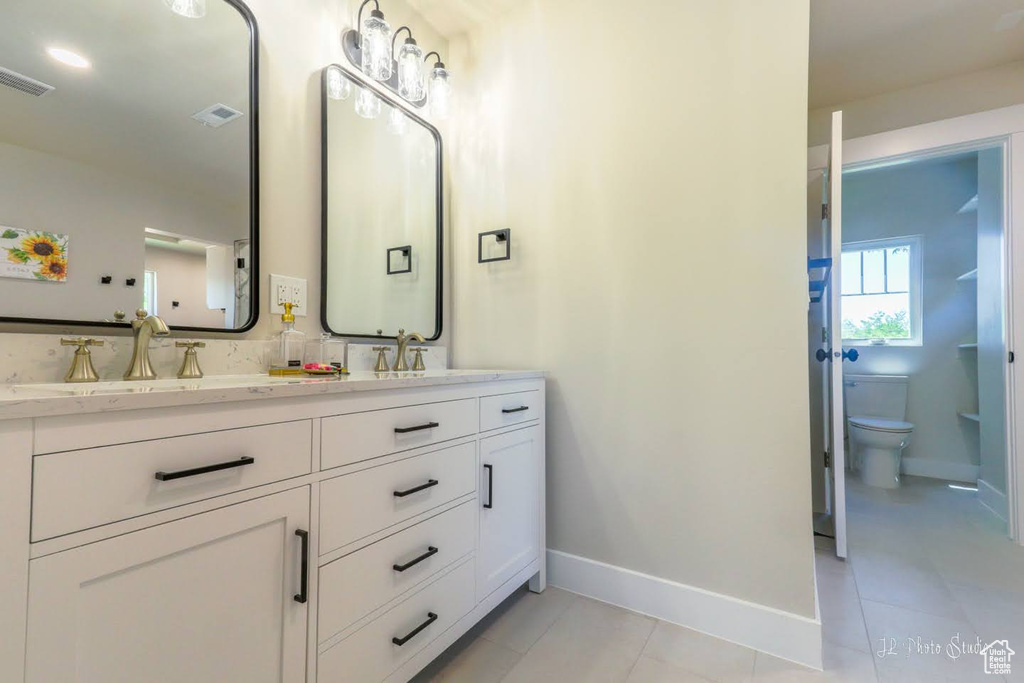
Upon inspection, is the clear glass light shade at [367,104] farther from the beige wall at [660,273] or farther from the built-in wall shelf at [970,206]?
the built-in wall shelf at [970,206]

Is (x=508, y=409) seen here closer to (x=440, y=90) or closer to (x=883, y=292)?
(x=440, y=90)

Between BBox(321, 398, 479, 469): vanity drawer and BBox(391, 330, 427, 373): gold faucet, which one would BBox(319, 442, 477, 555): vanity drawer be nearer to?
BBox(321, 398, 479, 469): vanity drawer

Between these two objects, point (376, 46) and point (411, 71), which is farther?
point (411, 71)

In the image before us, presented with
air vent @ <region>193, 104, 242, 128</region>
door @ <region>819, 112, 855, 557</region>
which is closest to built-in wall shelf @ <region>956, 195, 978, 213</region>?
door @ <region>819, 112, 855, 557</region>

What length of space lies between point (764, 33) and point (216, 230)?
1794 mm

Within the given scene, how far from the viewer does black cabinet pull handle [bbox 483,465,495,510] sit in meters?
1.38

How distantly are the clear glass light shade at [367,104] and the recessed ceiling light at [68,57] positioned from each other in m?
0.77

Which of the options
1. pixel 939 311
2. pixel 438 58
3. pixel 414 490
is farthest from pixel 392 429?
pixel 939 311

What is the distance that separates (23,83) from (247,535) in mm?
1069

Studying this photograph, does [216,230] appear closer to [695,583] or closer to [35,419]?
[35,419]

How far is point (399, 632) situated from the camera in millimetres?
1067

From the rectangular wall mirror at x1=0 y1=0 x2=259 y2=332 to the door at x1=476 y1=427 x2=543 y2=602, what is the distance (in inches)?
33.9

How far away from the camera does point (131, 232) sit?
1075mm

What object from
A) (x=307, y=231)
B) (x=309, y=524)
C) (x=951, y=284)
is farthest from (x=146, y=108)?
(x=951, y=284)
